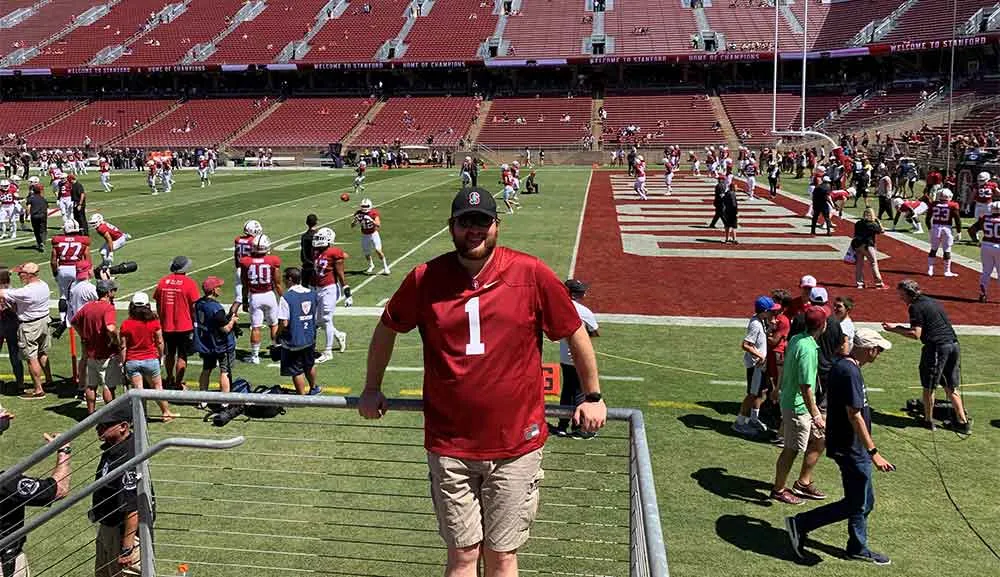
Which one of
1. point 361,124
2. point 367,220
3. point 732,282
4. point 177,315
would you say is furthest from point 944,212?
point 361,124

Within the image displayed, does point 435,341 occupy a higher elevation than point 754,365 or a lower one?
higher

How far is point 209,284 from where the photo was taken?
31.0 ft

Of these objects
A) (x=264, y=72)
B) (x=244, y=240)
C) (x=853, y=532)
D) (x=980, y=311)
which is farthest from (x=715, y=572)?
(x=264, y=72)

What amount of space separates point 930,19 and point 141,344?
212 ft

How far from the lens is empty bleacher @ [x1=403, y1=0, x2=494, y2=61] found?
68812 mm

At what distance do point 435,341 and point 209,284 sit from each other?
6.43m

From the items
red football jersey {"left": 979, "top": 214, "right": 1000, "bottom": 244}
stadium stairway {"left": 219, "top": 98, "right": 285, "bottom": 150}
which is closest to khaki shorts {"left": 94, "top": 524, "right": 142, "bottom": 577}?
red football jersey {"left": 979, "top": 214, "right": 1000, "bottom": 244}

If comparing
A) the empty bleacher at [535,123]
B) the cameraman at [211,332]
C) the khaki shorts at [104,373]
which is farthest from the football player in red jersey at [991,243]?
the empty bleacher at [535,123]

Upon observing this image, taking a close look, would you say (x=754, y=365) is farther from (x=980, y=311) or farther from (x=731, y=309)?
(x=980, y=311)

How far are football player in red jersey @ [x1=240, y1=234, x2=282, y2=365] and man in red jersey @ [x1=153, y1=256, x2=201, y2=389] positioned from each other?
1263 mm

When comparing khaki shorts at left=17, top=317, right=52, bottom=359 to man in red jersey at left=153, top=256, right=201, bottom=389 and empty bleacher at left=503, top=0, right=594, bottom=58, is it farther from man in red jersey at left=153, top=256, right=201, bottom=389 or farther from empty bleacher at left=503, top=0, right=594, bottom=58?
empty bleacher at left=503, top=0, right=594, bottom=58

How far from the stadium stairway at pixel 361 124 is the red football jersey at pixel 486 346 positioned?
5962cm

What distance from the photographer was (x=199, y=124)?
6650cm

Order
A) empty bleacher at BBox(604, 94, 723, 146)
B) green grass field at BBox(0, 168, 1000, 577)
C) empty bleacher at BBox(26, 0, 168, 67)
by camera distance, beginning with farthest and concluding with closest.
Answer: empty bleacher at BBox(26, 0, 168, 67) < empty bleacher at BBox(604, 94, 723, 146) < green grass field at BBox(0, 168, 1000, 577)
